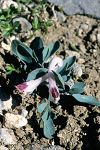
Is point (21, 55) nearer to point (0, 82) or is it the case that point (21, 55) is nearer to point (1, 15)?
point (0, 82)

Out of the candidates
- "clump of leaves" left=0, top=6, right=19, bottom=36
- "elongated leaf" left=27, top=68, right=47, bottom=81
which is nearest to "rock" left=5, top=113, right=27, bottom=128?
"elongated leaf" left=27, top=68, right=47, bottom=81

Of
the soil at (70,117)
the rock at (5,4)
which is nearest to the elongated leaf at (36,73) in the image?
the soil at (70,117)

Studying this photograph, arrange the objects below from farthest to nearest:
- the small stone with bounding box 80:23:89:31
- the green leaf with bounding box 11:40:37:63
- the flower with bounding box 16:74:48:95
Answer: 1. the small stone with bounding box 80:23:89:31
2. the green leaf with bounding box 11:40:37:63
3. the flower with bounding box 16:74:48:95

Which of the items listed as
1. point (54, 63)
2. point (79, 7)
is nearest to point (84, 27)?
point (79, 7)

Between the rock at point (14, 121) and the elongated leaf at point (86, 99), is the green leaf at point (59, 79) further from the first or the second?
the rock at point (14, 121)

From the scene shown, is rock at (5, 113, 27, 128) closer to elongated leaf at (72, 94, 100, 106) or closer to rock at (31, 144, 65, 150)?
rock at (31, 144, 65, 150)

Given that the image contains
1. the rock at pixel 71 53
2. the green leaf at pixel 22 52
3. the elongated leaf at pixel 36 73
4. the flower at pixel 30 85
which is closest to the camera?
the flower at pixel 30 85

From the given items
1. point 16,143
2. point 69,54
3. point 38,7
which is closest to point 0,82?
point 16,143
